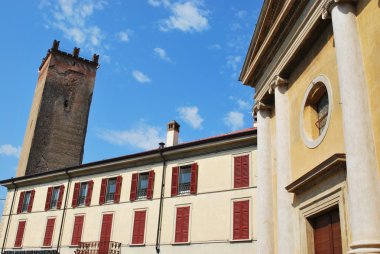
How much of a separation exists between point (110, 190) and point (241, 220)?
9.61 metres

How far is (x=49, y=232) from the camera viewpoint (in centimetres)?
2853

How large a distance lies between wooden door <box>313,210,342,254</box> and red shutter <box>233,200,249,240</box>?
9837mm

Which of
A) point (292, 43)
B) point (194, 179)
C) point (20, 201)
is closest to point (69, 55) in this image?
point (20, 201)

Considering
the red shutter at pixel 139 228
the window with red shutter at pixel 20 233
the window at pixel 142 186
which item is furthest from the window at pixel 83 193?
the window with red shutter at pixel 20 233

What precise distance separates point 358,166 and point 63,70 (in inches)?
1751

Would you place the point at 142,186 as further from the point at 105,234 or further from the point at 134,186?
the point at 105,234

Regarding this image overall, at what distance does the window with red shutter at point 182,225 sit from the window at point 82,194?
23.6 feet

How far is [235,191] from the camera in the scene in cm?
2162

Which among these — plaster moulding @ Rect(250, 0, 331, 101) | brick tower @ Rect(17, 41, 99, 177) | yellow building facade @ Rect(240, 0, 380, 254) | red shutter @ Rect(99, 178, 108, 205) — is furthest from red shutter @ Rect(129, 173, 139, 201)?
brick tower @ Rect(17, 41, 99, 177)

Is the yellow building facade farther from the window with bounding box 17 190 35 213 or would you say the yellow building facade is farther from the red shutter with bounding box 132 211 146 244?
the window with bounding box 17 190 35 213

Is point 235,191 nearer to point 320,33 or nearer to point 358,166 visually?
point 320,33

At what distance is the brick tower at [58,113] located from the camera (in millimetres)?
43406

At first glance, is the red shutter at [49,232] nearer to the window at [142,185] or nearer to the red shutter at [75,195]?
the red shutter at [75,195]

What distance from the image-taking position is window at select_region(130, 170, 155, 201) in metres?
24.8
